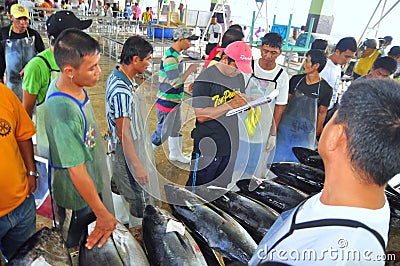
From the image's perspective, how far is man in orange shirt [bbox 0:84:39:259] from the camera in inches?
64.8

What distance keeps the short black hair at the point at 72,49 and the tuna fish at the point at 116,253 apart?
922 mm

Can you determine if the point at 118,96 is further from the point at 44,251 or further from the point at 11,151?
the point at 44,251

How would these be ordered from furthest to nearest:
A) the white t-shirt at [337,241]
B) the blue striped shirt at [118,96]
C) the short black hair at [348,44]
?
the short black hair at [348,44], the blue striped shirt at [118,96], the white t-shirt at [337,241]

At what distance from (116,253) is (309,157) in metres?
1.85

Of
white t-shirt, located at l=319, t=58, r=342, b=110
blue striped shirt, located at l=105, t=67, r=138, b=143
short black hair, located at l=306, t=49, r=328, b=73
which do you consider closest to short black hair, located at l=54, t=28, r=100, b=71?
blue striped shirt, located at l=105, t=67, r=138, b=143

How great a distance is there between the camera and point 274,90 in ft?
9.34

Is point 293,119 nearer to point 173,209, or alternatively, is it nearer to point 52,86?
point 173,209

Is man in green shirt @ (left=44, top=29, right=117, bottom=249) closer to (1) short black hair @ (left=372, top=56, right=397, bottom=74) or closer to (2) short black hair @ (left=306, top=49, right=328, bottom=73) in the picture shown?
(2) short black hair @ (left=306, top=49, right=328, bottom=73)

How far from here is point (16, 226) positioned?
5.91 feet

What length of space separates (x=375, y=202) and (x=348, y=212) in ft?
0.33

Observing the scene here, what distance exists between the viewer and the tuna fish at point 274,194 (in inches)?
80.4

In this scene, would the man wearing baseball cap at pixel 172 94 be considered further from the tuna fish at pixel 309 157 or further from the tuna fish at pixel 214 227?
the tuna fish at pixel 309 157

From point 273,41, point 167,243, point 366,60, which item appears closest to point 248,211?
point 167,243

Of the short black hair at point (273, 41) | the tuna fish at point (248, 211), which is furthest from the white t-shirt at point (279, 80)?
the tuna fish at point (248, 211)
